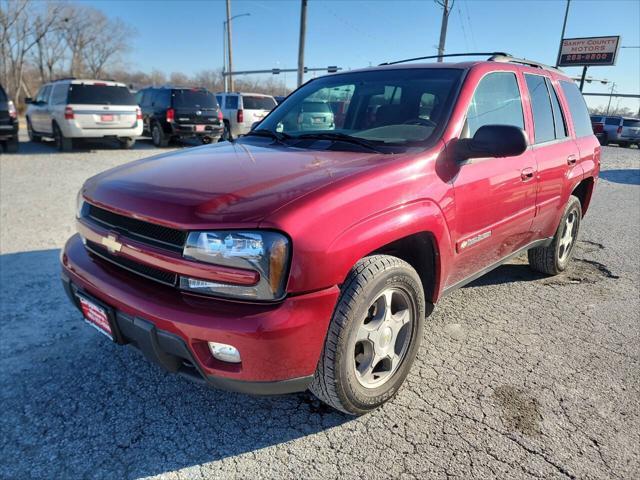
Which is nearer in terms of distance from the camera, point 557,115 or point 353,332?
point 353,332

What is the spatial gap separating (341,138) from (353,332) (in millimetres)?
1318

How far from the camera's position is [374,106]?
126 inches

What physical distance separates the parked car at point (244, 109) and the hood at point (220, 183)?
1235cm

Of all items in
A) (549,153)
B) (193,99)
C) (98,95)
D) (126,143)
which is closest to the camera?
(549,153)

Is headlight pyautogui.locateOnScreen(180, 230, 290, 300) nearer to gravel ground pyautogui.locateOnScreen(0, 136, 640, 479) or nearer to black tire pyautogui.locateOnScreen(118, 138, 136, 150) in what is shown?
gravel ground pyautogui.locateOnScreen(0, 136, 640, 479)

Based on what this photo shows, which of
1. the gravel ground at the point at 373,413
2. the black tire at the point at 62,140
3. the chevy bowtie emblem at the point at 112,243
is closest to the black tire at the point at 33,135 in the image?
the black tire at the point at 62,140

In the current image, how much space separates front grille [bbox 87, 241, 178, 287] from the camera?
2.06m

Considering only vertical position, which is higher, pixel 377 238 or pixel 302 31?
pixel 302 31

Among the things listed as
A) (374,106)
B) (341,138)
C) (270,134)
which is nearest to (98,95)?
(270,134)

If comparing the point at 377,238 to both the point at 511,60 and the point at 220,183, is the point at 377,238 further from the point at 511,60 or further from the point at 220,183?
the point at 511,60

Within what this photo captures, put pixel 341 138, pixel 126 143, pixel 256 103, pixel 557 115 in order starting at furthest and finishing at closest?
pixel 256 103 < pixel 126 143 < pixel 557 115 < pixel 341 138

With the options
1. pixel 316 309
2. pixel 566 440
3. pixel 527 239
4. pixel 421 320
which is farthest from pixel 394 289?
pixel 527 239

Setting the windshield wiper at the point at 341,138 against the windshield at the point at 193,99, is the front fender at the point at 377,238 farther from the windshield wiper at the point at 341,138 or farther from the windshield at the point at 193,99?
the windshield at the point at 193,99

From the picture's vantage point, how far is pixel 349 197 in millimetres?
2061
